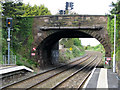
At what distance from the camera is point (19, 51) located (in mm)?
21781

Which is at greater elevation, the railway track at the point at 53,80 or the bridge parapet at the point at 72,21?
the bridge parapet at the point at 72,21

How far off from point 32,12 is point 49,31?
3226 centimetres

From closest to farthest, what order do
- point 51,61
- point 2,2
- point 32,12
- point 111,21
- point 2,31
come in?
point 111,21, point 2,31, point 2,2, point 51,61, point 32,12

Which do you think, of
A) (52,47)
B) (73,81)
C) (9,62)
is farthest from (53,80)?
(52,47)

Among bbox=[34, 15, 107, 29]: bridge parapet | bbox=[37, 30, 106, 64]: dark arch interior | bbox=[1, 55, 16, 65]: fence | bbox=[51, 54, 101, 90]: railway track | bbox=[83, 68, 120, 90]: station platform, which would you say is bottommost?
bbox=[51, 54, 101, 90]: railway track

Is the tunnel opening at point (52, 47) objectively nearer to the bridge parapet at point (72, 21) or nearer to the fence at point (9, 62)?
the bridge parapet at point (72, 21)

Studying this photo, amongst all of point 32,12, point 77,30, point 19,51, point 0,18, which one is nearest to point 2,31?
point 0,18

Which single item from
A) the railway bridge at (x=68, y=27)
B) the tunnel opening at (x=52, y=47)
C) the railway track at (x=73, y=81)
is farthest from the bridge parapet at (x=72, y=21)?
the railway track at (x=73, y=81)

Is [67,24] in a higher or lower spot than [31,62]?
higher

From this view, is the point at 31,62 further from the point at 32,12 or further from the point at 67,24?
the point at 32,12

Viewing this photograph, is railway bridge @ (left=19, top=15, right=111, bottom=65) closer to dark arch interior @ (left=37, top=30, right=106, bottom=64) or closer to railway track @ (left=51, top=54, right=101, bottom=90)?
dark arch interior @ (left=37, top=30, right=106, bottom=64)

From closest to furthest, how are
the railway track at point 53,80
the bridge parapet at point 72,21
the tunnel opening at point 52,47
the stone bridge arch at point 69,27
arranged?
the railway track at point 53,80 < the stone bridge arch at point 69,27 < the bridge parapet at point 72,21 < the tunnel opening at point 52,47

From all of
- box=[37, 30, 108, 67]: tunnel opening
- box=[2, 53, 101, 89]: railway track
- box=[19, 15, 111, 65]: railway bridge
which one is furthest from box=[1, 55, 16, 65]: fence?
box=[37, 30, 108, 67]: tunnel opening

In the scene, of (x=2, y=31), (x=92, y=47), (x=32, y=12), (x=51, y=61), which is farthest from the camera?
(x=92, y=47)
